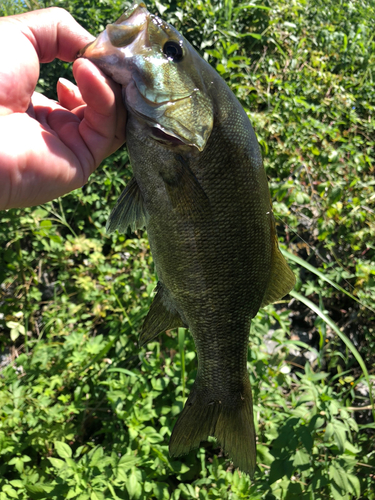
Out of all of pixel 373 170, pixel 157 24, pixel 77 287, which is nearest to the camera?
pixel 157 24

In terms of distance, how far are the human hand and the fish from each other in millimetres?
98

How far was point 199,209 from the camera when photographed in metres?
1.38

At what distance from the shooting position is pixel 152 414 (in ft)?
7.02

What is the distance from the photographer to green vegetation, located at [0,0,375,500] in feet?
6.63

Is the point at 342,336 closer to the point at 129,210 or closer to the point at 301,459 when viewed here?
the point at 301,459

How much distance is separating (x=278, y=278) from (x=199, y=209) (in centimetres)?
50

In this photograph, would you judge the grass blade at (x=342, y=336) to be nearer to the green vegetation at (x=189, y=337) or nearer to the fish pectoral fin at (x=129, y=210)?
the green vegetation at (x=189, y=337)

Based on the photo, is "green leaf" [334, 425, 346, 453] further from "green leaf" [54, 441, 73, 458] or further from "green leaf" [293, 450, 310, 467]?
"green leaf" [54, 441, 73, 458]

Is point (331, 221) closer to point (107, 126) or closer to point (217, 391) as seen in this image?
point (217, 391)

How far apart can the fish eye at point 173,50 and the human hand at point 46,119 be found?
224mm

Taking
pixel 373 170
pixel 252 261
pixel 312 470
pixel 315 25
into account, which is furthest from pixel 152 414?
pixel 315 25

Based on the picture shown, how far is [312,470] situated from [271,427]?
1.09 ft

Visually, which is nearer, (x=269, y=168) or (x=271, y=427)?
(x=271, y=427)

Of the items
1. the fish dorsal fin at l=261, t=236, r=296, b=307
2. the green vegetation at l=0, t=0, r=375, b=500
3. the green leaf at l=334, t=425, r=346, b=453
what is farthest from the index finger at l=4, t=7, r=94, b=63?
the green leaf at l=334, t=425, r=346, b=453
